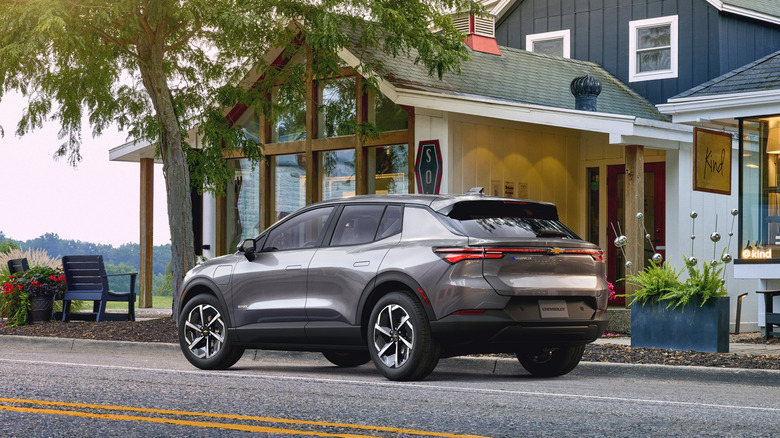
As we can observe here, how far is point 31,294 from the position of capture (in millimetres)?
16016

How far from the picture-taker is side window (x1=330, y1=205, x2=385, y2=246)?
9.24m

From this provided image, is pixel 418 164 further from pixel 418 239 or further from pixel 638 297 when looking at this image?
pixel 418 239

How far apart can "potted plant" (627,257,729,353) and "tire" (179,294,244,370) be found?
465 cm

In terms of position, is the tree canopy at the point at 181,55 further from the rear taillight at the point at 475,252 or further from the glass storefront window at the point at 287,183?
the rear taillight at the point at 475,252

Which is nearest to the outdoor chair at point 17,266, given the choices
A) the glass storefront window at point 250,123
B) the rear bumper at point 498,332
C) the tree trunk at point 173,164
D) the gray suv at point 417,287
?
the tree trunk at point 173,164

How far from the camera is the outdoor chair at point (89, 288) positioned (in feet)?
51.3

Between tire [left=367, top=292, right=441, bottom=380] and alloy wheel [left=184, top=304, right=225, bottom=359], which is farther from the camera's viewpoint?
alloy wheel [left=184, top=304, right=225, bottom=359]

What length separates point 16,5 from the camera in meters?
14.3

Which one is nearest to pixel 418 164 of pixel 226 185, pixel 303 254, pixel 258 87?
pixel 258 87

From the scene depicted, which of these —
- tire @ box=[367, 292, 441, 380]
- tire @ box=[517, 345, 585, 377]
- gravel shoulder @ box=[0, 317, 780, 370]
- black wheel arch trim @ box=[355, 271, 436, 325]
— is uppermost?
black wheel arch trim @ box=[355, 271, 436, 325]

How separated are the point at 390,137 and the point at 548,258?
27.0 ft

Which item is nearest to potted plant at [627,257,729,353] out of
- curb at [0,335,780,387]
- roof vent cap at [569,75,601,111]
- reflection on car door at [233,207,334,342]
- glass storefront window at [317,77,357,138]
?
curb at [0,335,780,387]

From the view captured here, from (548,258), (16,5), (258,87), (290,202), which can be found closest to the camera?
(548,258)

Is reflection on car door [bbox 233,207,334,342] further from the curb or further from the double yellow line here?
the double yellow line
